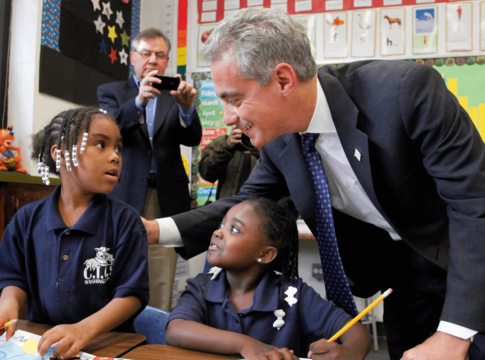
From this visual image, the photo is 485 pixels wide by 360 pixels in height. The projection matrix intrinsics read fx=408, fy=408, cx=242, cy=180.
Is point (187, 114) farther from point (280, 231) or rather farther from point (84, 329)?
point (84, 329)

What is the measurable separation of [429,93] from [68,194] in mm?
951

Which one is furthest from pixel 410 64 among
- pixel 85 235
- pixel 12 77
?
pixel 12 77

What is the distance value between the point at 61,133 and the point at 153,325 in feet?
2.00

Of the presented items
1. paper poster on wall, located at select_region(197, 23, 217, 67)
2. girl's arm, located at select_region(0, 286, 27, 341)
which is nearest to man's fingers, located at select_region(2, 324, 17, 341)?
girl's arm, located at select_region(0, 286, 27, 341)

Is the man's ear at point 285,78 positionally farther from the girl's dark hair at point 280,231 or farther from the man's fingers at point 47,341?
the man's fingers at point 47,341

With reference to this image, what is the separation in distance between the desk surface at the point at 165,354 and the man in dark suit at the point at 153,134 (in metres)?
1.33

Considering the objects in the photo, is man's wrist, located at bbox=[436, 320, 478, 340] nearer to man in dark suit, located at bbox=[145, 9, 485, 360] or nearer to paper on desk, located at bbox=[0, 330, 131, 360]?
man in dark suit, located at bbox=[145, 9, 485, 360]

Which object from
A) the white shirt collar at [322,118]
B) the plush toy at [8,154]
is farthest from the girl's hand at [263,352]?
the plush toy at [8,154]

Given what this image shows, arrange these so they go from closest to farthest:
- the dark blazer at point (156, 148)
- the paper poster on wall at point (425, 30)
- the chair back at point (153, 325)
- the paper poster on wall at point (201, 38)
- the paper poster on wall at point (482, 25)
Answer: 1. the chair back at point (153, 325)
2. the dark blazer at point (156, 148)
3. the paper poster on wall at point (482, 25)
4. the paper poster on wall at point (425, 30)
5. the paper poster on wall at point (201, 38)

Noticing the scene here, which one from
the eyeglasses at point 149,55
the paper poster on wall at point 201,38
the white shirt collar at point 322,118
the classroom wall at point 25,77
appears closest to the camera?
the white shirt collar at point 322,118

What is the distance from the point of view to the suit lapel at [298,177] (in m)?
1.13

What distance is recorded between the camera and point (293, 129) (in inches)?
41.7

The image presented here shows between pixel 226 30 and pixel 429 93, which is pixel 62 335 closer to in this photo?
pixel 226 30

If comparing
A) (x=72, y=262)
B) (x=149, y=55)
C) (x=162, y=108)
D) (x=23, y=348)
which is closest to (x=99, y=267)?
(x=72, y=262)
